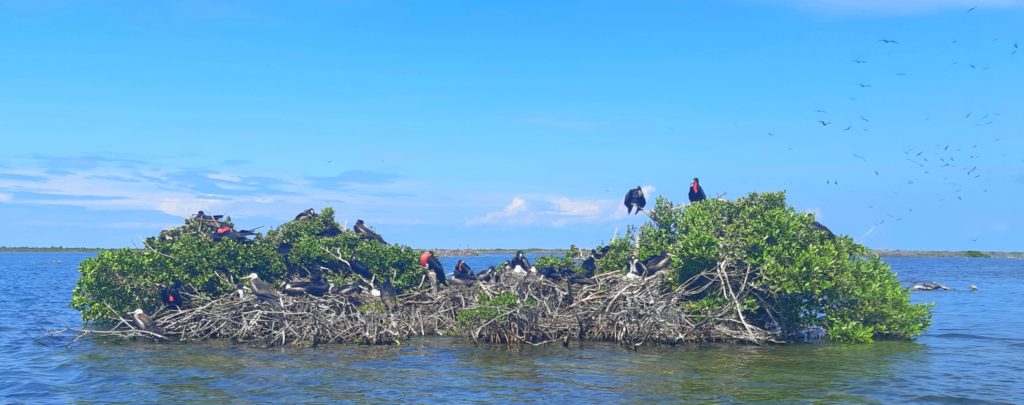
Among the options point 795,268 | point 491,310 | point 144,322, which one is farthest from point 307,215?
point 795,268

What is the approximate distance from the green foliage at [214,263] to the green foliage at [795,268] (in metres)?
8.88

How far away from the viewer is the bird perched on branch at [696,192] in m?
24.0

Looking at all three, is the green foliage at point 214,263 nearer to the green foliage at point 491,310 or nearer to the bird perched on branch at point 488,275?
the bird perched on branch at point 488,275

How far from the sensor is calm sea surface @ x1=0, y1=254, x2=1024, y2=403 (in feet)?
49.8

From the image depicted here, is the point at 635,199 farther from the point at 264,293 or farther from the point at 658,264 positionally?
the point at 264,293

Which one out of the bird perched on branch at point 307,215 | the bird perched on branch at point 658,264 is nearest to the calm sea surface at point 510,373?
the bird perched on branch at point 658,264

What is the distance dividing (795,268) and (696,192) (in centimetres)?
553

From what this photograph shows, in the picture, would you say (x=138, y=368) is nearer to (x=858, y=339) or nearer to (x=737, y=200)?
(x=737, y=200)

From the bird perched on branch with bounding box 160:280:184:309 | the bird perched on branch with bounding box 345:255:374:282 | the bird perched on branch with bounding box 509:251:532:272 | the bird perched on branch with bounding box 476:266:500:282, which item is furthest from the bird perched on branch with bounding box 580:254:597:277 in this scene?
the bird perched on branch with bounding box 160:280:184:309

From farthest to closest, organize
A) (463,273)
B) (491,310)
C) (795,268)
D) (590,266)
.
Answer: (590,266)
(463,273)
(491,310)
(795,268)

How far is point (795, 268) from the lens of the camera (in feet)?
62.3

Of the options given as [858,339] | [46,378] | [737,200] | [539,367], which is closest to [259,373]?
[46,378]

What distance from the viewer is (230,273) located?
877 inches

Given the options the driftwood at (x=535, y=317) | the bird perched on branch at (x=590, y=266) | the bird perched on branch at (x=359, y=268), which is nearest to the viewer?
the driftwood at (x=535, y=317)
